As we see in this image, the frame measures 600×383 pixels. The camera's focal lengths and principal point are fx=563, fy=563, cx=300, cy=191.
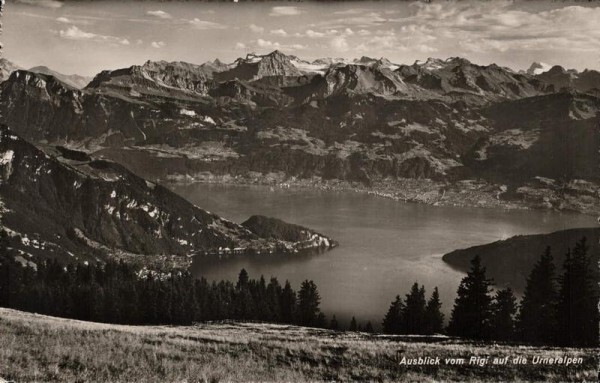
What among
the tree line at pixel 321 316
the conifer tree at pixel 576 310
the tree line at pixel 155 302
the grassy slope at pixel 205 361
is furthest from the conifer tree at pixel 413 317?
the grassy slope at pixel 205 361

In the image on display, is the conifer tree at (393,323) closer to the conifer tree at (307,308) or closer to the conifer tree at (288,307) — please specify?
the conifer tree at (307,308)

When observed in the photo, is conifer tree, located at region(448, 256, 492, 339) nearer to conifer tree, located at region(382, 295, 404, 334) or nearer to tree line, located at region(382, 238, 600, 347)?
tree line, located at region(382, 238, 600, 347)

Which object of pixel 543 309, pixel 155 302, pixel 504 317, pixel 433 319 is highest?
pixel 543 309

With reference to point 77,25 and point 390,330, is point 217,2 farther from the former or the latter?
point 390,330

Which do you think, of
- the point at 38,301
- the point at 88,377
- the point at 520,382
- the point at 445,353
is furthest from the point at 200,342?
the point at 38,301

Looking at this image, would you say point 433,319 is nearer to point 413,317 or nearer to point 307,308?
point 413,317

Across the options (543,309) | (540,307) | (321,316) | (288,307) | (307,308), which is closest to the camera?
(543,309)

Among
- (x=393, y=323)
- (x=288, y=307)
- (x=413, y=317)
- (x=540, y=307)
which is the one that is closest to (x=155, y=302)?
(x=288, y=307)
